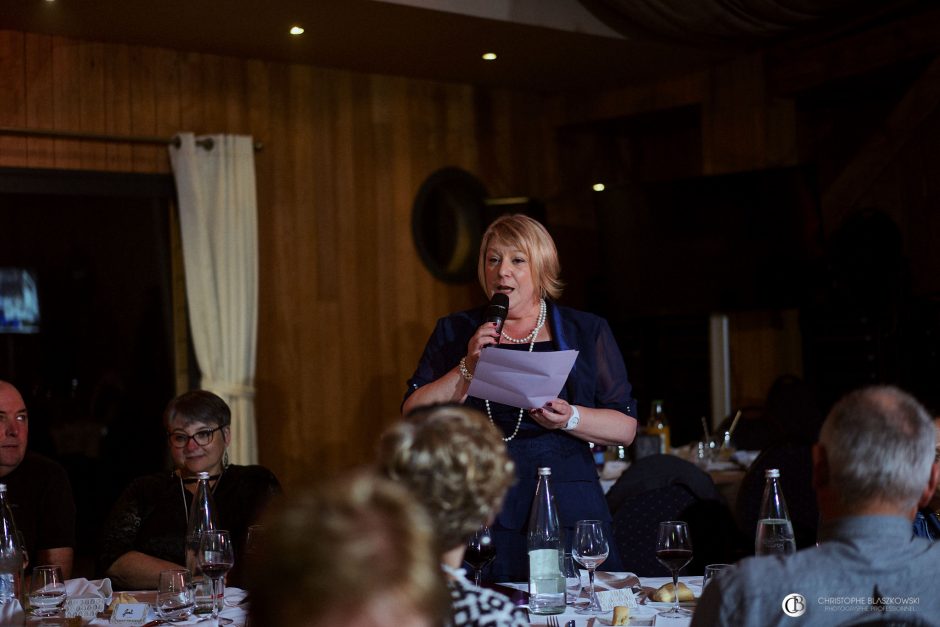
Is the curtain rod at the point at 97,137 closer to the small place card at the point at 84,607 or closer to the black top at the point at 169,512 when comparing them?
the black top at the point at 169,512

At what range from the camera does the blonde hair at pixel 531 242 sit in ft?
10.7

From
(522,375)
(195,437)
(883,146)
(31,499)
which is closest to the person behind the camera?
(522,375)

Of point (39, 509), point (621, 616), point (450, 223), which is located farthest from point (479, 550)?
point (450, 223)

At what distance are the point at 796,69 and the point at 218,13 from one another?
11.9 feet

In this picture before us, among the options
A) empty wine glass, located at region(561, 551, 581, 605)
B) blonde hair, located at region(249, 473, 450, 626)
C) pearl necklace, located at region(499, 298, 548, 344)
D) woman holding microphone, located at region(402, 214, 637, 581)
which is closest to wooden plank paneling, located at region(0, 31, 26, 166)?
woman holding microphone, located at region(402, 214, 637, 581)

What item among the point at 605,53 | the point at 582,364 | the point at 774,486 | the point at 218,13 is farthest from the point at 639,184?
the point at 774,486

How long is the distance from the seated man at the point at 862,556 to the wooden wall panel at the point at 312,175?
17.3 ft

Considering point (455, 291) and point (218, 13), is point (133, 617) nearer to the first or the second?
point (218, 13)

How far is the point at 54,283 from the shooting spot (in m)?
6.30

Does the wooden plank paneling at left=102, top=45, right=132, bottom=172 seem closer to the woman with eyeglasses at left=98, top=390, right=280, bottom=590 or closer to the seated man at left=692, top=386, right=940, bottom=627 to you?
the woman with eyeglasses at left=98, top=390, right=280, bottom=590

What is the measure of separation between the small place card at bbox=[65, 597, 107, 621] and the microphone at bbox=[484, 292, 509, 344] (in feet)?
4.13

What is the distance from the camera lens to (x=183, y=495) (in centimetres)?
350

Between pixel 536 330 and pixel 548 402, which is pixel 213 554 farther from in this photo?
pixel 536 330

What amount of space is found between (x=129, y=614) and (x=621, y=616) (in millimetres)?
1163
